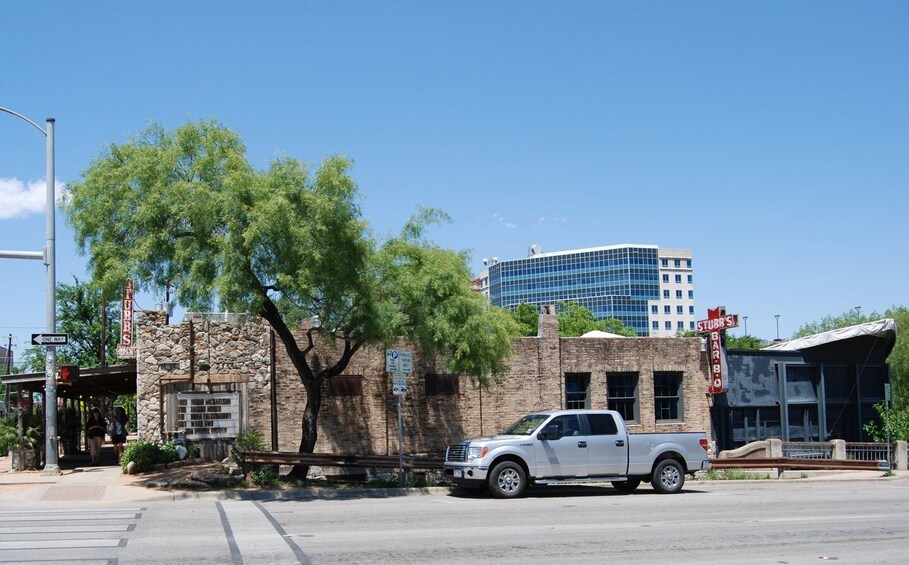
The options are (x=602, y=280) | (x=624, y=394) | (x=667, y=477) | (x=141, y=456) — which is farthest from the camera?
(x=602, y=280)

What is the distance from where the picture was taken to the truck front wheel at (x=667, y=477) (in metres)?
19.6

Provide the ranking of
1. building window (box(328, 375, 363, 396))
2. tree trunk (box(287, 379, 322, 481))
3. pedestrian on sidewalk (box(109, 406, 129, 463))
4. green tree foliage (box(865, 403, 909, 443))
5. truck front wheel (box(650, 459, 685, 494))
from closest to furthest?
truck front wheel (box(650, 459, 685, 494)) < tree trunk (box(287, 379, 322, 481)) < building window (box(328, 375, 363, 396)) < pedestrian on sidewalk (box(109, 406, 129, 463)) < green tree foliage (box(865, 403, 909, 443))

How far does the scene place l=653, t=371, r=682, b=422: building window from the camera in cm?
3048

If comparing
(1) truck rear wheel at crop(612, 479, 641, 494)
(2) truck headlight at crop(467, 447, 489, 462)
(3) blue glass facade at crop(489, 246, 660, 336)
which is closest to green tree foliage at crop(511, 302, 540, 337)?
(3) blue glass facade at crop(489, 246, 660, 336)

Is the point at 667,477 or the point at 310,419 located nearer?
the point at 667,477

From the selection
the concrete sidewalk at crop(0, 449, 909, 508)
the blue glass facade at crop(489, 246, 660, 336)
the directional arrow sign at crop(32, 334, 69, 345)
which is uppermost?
the blue glass facade at crop(489, 246, 660, 336)

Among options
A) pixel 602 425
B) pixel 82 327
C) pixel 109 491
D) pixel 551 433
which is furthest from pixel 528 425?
pixel 82 327

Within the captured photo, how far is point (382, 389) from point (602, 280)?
12850cm

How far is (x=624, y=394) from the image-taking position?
3009cm

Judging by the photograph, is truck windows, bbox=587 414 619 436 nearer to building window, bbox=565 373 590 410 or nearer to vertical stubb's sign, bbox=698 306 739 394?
building window, bbox=565 373 590 410

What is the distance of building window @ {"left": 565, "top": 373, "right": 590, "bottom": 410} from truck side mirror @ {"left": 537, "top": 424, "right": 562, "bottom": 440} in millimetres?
10620

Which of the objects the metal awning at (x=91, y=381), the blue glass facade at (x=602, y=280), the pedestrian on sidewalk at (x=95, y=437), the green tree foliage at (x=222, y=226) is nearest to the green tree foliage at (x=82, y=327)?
the metal awning at (x=91, y=381)

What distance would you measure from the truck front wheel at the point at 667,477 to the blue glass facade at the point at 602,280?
128368mm

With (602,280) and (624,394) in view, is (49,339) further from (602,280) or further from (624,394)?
(602,280)
